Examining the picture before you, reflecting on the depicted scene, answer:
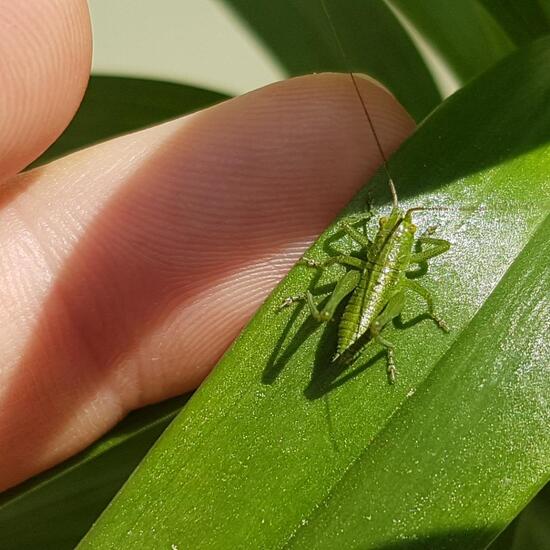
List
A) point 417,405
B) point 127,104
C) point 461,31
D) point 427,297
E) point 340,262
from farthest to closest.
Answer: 1. point 127,104
2. point 461,31
3. point 340,262
4. point 427,297
5. point 417,405

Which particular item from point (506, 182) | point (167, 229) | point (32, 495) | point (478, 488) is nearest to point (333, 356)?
point (478, 488)

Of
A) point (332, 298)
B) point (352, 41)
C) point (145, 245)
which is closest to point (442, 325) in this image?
point (332, 298)

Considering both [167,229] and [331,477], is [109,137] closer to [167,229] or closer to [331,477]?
[167,229]

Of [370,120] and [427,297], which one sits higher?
[370,120]

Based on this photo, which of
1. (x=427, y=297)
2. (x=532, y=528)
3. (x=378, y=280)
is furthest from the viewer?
(x=532, y=528)

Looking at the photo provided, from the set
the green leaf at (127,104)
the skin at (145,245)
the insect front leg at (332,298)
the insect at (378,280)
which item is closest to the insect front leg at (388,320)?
the insect at (378,280)

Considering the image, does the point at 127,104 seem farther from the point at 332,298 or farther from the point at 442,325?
the point at 442,325

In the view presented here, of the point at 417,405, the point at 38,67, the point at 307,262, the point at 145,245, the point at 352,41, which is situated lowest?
the point at 417,405
